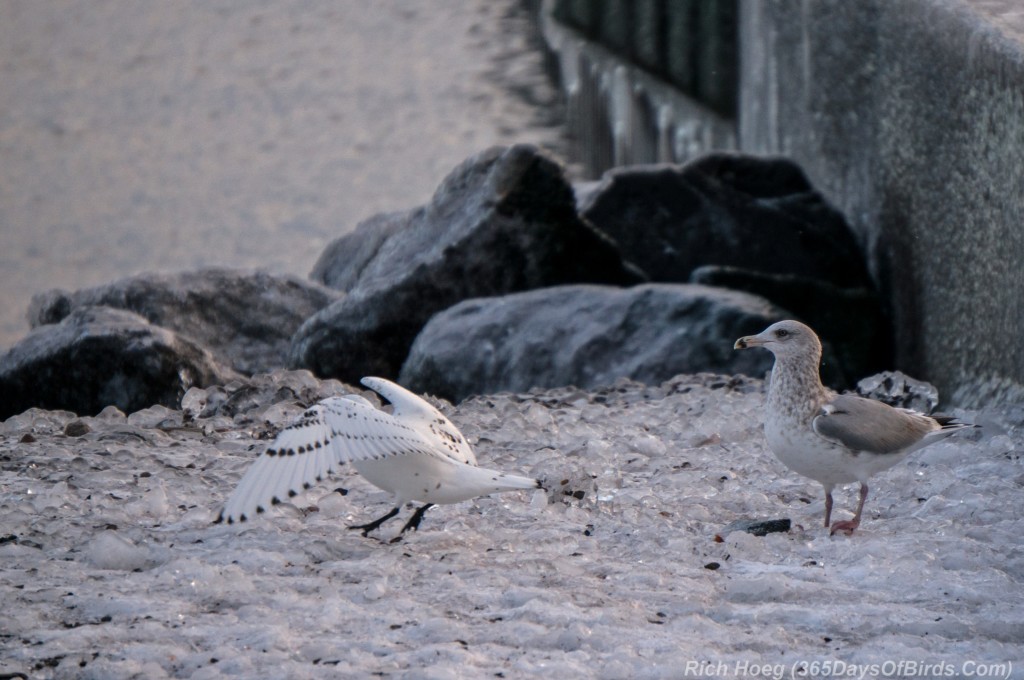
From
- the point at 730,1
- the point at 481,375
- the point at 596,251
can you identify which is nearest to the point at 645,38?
the point at 730,1

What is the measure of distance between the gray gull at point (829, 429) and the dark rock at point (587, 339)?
6.65ft

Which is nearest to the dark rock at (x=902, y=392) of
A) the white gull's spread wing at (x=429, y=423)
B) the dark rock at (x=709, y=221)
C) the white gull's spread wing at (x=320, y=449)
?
the dark rock at (x=709, y=221)

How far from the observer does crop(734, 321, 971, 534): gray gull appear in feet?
12.4

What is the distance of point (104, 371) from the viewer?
616cm

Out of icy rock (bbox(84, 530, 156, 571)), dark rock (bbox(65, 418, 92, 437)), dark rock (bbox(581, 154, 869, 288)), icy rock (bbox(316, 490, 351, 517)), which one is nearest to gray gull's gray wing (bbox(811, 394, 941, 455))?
icy rock (bbox(316, 490, 351, 517))

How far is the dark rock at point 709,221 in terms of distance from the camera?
745cm

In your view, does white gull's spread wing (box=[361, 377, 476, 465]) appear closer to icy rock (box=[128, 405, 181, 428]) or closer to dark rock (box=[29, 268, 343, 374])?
icy rock (box=[128, 405, 181, 428])

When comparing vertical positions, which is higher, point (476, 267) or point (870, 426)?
point (870, 426)

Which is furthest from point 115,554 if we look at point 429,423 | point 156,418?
point 156,418

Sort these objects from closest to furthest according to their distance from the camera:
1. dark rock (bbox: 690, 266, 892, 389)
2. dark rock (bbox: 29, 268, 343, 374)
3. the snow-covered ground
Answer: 1. the snow-covered ground
2. dark rock (bbox: 690, 266, 892, 389)
3. dark rock (bbox: 29, 268, 343, 374)

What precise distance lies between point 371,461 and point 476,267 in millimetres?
3404

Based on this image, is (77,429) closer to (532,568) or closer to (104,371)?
(104,371)

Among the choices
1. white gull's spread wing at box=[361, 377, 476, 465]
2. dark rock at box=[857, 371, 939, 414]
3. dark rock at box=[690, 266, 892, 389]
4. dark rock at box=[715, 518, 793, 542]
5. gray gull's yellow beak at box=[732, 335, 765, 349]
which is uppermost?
gray gull's yellow beak at box=[732, 335, 765, 349]

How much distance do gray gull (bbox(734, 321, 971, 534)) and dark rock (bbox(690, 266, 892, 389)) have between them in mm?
2824
